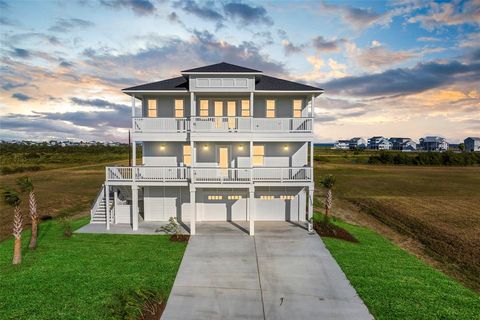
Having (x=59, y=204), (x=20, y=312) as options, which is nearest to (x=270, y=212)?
(x=20, y=312)

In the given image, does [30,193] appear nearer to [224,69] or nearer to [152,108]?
[152,108]

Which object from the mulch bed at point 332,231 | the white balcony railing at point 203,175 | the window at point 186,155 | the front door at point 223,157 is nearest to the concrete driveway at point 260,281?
the mulch bed at point 332,231

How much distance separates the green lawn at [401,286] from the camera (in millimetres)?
9695

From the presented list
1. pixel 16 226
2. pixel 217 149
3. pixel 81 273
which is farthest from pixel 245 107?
pixel 16 226

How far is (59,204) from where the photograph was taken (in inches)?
1057

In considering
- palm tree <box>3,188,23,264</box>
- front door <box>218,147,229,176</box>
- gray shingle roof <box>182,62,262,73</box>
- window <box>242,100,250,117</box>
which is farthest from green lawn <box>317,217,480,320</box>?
palm tree <box>3,188,23,264</box>

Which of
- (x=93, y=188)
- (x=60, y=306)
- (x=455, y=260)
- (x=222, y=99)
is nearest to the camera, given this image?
(x=60, y=306)

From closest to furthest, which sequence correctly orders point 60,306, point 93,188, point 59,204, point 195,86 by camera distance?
point 60,306, point 195,86, point 59,204, point 93,188

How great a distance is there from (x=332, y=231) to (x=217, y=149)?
9136 mm

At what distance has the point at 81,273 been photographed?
472 inches

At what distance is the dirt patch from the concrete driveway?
20 cm

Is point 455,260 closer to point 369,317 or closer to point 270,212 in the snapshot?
point 369,317

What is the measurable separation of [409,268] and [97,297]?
12.9 metres

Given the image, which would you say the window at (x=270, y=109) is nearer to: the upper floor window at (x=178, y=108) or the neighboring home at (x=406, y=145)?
the upper floor window at (x=178, y=108)
